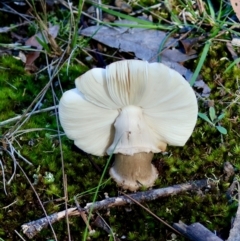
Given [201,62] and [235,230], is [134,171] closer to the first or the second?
[235,230]

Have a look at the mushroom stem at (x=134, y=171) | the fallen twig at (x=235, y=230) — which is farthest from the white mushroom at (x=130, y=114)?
the fallen twig at (x=235, y=230)

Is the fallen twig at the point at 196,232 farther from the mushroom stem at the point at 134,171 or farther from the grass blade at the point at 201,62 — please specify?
the grass blade at the point at 201,62

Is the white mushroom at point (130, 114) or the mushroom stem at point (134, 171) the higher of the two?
the white mushroom at point (130, 114)

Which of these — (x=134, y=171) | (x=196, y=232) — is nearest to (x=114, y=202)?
(x=134, y=171)

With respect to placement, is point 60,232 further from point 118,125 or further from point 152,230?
point 118,125

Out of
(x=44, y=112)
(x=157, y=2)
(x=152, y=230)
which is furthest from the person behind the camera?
(x=157, y=2)

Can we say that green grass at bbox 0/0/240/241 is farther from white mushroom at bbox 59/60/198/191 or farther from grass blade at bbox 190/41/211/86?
white mushroom at bbox 59/60/198/191

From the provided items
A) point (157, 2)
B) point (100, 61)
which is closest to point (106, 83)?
point (100, 61)
